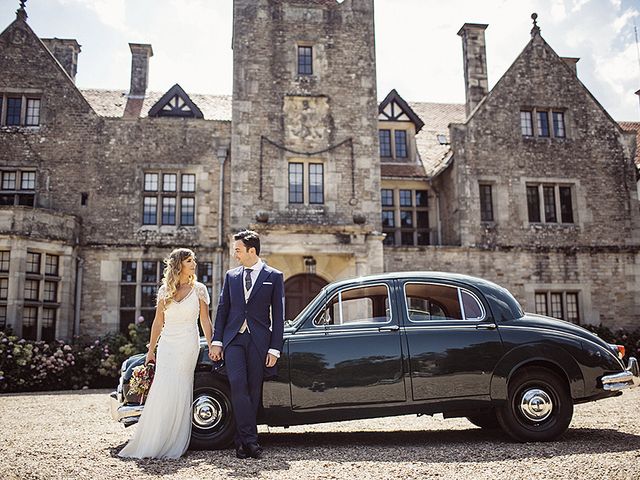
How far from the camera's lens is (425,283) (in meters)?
6.37

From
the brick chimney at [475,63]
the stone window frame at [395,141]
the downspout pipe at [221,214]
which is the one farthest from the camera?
the brick chimney at [475,63]

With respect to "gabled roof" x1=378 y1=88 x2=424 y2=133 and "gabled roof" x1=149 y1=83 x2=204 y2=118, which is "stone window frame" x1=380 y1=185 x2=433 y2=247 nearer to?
"gabled roof" x1=378 y1=88 x2=424 y2=133

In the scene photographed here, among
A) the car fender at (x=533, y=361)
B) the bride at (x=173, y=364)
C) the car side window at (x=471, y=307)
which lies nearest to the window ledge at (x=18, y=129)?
the bride at (x=173, y=364)

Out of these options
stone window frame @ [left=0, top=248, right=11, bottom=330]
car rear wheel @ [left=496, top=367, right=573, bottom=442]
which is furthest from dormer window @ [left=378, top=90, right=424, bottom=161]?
car rear wheel @ [left=496, top=367, right=573, bottom=442]

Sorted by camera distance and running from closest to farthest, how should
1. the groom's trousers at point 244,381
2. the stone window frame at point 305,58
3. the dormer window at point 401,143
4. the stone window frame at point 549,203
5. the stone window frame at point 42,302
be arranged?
1. the groom's trousers at point 244,381
2. the stone window frame at point 42,302
3. the stone window frame at point 305,58
4. the stone window frame at point 549,203
5. the dormer window at point 401,143

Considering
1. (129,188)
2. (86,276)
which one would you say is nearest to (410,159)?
(129,188)

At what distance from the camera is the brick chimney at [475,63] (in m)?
19.6

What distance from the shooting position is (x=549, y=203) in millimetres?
18000

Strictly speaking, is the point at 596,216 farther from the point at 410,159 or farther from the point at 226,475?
the point at 226,475

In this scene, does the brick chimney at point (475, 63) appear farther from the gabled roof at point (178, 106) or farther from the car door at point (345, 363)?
the car door at point (345, 363)

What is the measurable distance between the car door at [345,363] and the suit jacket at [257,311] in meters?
0.42

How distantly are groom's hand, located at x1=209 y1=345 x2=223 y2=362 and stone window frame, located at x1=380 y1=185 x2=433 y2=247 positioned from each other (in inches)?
508

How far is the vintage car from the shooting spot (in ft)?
18.9

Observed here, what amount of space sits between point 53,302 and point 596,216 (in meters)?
15.7
